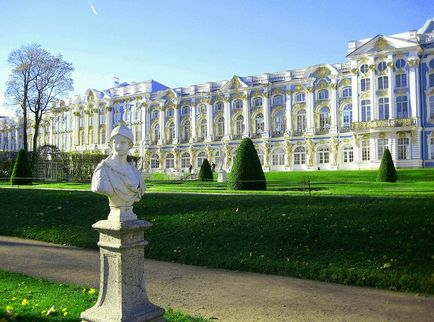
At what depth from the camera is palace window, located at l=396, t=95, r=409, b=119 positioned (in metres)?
39.6

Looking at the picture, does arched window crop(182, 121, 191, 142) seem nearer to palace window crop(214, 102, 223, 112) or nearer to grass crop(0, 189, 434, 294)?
palace window crop(214, 102, 223, 112)

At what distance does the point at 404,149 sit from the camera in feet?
→ 128

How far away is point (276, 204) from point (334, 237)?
2825 millimetres

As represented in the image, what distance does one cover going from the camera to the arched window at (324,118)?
1836 inches

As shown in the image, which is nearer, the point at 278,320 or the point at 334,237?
the point at 278,320

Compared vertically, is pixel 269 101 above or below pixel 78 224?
above

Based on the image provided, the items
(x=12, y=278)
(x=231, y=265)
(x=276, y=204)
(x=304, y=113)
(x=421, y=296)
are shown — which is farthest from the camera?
(x=304, y=113)

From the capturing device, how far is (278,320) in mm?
5172

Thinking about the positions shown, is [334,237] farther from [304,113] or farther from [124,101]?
[124,101]

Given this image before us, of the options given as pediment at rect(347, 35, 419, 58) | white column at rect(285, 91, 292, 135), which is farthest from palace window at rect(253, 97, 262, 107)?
pediment at rect(347, 35, 419, 58)

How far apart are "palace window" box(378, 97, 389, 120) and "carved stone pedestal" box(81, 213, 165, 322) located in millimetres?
40298

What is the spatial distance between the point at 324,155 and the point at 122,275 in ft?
144

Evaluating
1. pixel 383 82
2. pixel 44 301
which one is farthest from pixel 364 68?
pixel 44 301

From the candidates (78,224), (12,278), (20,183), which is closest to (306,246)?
(12,278)
